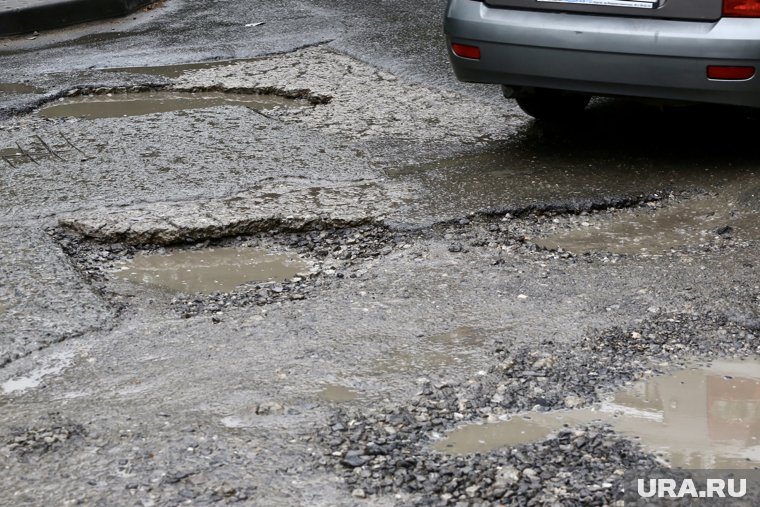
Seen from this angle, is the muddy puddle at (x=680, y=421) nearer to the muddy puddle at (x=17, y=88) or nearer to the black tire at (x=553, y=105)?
the black tire at (x=553, y=105)

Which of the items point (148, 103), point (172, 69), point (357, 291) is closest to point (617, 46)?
point (357, 291)

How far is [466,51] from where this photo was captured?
5172mm

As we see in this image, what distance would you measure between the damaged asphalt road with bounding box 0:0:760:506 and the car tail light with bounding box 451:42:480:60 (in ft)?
1.86

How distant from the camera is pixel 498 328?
3525 millimetres

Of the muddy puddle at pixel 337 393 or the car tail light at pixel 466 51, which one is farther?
the car tail light at pixel 466 51

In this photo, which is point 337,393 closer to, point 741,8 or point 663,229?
point 663,229

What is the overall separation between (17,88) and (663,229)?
498 centimetres

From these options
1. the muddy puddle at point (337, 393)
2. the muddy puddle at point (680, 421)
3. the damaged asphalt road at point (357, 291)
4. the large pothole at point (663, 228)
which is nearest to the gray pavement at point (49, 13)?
the damaged asphalt road at point (357, 291)

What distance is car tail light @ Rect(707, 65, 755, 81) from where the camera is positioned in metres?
4.59

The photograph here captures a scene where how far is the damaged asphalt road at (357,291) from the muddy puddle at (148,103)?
4.1 inches

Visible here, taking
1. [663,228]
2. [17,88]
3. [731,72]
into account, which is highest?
[731,72]

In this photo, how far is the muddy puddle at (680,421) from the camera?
9.12 feet

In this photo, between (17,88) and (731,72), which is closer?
(731,72)

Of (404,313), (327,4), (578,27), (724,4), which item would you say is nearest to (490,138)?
(578,27)
